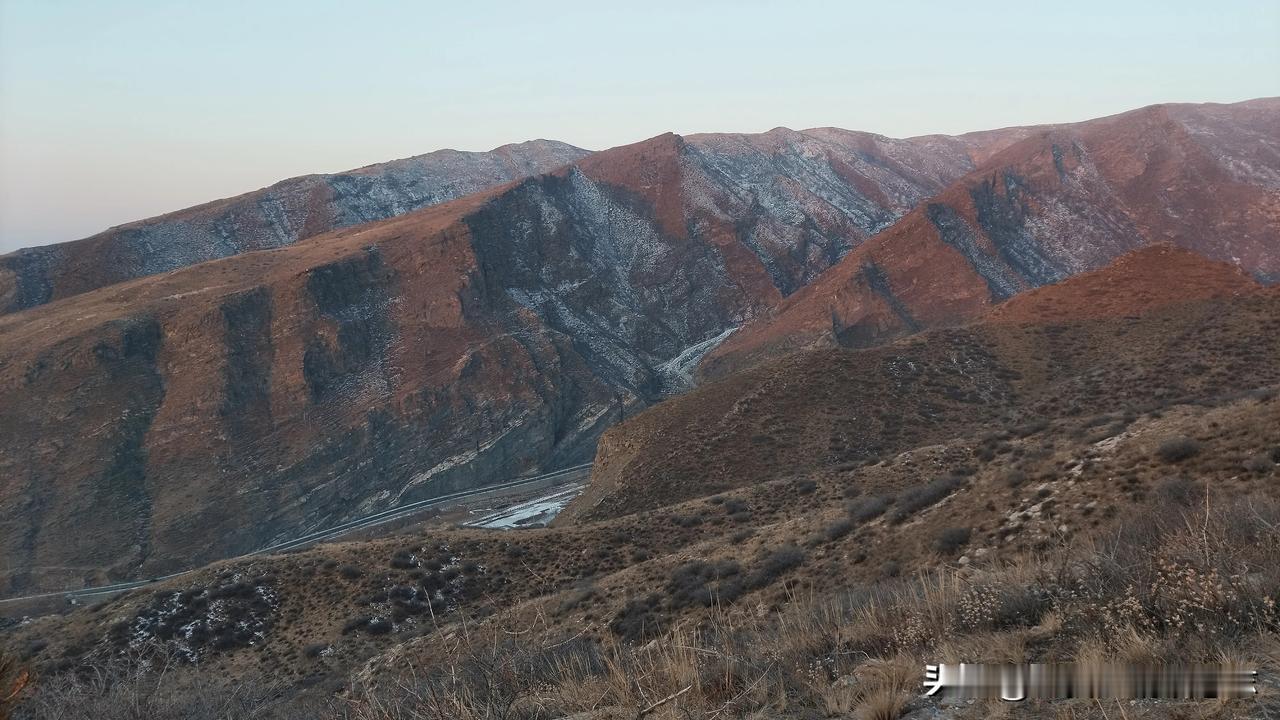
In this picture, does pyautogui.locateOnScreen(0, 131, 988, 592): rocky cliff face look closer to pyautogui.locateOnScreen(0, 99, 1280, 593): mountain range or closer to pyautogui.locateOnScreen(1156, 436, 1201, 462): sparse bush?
pyautogui.locateOnScreen(0, 99, 1280, 593): mountain range

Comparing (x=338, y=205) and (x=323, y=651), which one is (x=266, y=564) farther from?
(x=338, y=205)

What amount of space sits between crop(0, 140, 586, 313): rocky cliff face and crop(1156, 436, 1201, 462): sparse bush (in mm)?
102259

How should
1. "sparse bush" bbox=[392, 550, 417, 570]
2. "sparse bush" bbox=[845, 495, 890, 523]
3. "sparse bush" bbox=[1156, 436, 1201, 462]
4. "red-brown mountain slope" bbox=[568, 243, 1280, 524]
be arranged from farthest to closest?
"red-brown mountain slope" bbox=[568, 243, 1280, 524] < "sparse bush" bbox=[392, 550, 417, 570] < "sparse bush" bbox=[845, 495, 890, 523] < "sparse bush" bbox=[1156, 436, 1201, 462]

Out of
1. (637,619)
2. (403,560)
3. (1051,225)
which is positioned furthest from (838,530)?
(1051,225)

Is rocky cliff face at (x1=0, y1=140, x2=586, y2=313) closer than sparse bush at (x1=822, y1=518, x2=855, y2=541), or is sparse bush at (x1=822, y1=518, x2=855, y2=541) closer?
sparse bush at (x1=822, y1=518, x2=855, y2=541)

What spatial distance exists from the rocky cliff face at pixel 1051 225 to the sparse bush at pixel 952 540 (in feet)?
224

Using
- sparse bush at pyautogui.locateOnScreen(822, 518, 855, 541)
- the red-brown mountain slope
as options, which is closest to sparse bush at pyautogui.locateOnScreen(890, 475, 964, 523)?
sparse bush at pyautogui.locateOnScreen(822, 518, 855, 541)

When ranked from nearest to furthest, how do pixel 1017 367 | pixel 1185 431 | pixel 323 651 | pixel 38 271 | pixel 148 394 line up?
1. pixel 1185 431
2. pixel 323 651
3. pixel 1017 367
4. pixel 148 394
5. pixel 38 271

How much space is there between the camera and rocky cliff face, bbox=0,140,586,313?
90250 millimetres

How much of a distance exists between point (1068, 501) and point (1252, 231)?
106350 millimetres

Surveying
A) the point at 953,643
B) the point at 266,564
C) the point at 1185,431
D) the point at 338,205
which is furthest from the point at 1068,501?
the point at 338,205

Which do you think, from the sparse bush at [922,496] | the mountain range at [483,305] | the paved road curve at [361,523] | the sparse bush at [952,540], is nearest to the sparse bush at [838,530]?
the sparse bush at [922,496]

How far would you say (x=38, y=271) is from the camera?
9069 centimetres

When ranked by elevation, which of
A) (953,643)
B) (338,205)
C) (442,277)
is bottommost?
(953,643)
